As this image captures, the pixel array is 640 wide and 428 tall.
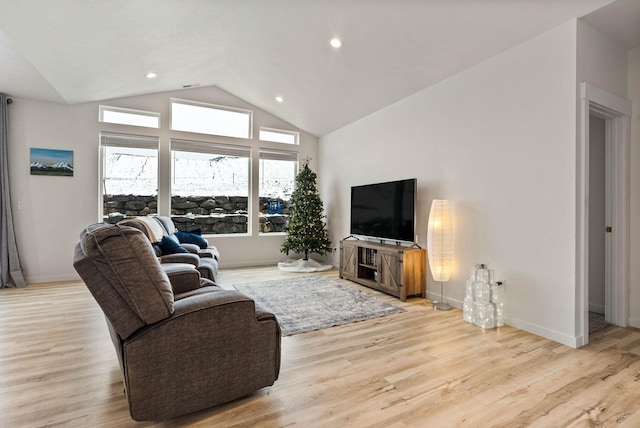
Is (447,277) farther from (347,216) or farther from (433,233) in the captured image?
(347,216)

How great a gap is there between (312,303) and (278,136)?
3882mm

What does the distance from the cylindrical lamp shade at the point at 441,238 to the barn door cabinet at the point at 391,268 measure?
401mm

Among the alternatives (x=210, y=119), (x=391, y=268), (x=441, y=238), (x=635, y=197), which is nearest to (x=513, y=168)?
(x=441, y=238)

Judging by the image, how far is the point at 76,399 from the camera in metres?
1.80

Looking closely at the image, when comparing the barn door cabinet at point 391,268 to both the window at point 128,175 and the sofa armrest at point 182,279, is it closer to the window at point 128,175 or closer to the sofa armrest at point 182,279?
the sofa armrest at point 182,279

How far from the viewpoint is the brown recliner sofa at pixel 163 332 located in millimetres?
1483

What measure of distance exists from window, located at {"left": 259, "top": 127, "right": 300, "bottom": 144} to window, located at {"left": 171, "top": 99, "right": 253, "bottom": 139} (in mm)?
306

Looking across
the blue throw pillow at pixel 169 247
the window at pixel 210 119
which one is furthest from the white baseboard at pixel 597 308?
the window at pixel 210 119

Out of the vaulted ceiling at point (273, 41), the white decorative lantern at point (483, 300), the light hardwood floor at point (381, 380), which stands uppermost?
the vaulted ceiling at point (273, 41)

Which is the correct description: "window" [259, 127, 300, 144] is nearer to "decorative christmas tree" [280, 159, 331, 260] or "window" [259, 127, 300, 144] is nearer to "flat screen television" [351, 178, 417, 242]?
"decorative christmas tree" [280, 159, 331, 260]

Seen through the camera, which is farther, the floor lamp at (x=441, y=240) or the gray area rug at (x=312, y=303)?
the floor lamp at (x=441, y=240)

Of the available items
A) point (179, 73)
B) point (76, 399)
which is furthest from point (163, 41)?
point (76, 399)

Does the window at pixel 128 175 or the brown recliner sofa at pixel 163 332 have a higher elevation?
the window at pixel 128 175

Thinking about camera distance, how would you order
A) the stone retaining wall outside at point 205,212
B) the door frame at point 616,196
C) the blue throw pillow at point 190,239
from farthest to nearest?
the stone retaining wall outside at point 205,212 < the blue throw pillow at point 190,239 < the door frame at point 616,196
